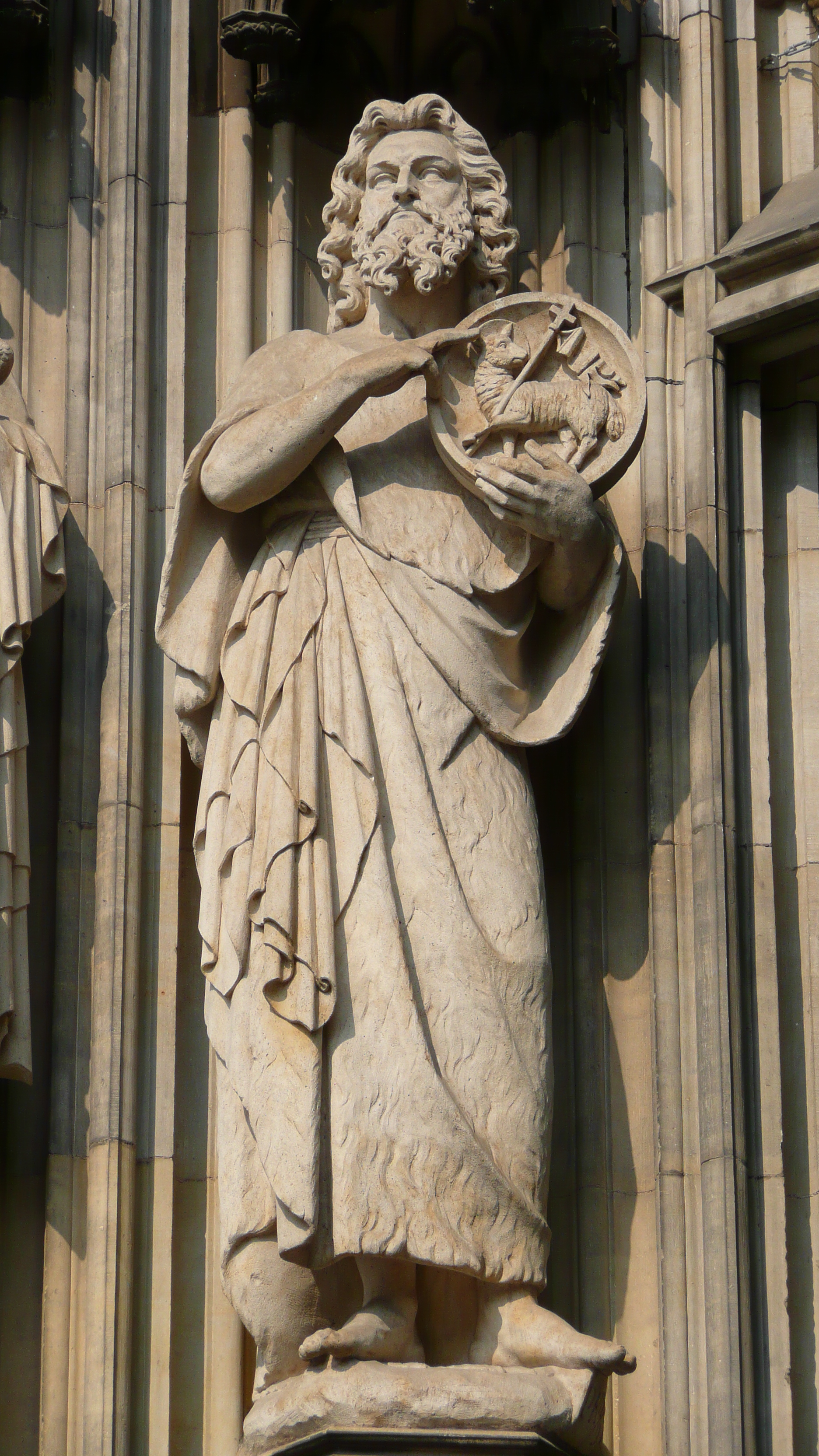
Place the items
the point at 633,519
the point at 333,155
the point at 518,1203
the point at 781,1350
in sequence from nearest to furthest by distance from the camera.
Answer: the point at 518,1203 < the point at 781,1350 < the point at 633,519 < the point at 333,155

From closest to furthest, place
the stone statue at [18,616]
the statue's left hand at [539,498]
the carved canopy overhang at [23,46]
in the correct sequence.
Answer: the statue's left hand at [539,498]
the stone statue at [18,616]
the carved canopy overhang at [23,46]

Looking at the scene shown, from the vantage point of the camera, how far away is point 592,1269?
21.3 ft

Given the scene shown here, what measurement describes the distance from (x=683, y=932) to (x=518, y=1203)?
0.95m

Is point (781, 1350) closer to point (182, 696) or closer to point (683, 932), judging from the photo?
point (683, 932)

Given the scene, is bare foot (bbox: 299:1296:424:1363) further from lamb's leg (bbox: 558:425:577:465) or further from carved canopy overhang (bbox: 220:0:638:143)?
carved canopy overhang (bbox: 220:0:638:143)

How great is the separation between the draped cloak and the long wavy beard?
208 mm

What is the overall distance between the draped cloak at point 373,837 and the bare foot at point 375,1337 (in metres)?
0.16

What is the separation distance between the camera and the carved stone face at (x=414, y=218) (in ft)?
21.4

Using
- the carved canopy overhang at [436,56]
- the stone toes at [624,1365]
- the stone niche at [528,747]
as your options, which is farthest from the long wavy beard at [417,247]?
the stone toes at [624,1365]

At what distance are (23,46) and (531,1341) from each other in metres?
3.35

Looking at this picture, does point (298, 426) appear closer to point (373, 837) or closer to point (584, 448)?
point (584, 448)

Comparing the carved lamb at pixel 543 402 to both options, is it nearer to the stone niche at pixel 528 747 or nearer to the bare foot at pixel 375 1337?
the stone niche at pixel 528 747

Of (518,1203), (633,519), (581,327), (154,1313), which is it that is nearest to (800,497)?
(633,519)

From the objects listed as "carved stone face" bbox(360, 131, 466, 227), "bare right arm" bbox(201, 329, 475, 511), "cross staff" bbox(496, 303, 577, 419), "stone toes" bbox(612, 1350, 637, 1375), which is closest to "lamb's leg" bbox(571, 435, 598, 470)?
"cross staff" bbox(496, 303, 577, 419)
